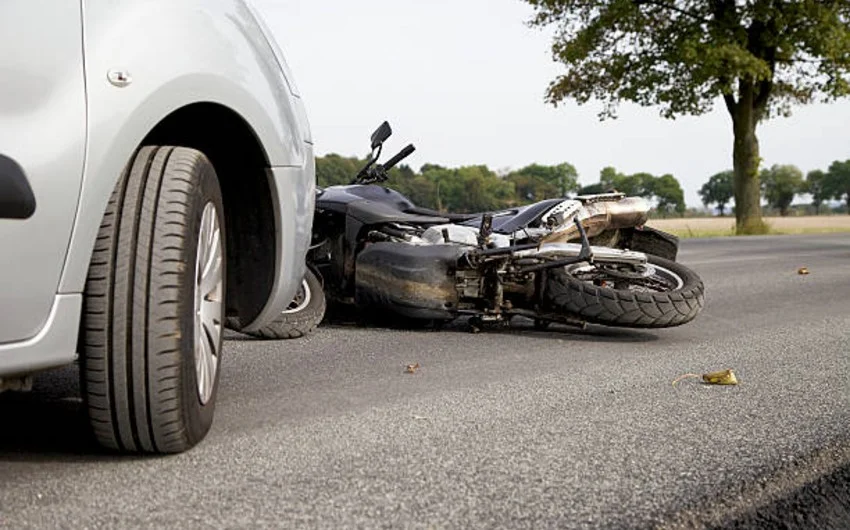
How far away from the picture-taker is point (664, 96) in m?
27.1

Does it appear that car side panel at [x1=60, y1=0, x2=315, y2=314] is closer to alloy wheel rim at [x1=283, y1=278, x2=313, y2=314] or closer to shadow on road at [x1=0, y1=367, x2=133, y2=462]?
shadow on road at [x1=0, y1=367, x2=133, y2=462]

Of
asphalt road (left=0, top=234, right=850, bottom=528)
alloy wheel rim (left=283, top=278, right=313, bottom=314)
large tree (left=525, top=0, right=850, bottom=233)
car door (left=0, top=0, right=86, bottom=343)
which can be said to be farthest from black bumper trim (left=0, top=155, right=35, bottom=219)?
large tree (left=525, top=0, right=850, bottom=233)

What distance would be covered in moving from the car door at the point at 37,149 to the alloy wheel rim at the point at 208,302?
471mm

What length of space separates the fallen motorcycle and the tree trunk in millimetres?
21141

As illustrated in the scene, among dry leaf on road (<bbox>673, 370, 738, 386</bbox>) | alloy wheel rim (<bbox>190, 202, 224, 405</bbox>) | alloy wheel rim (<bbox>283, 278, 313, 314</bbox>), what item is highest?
alloy wheel rim (<bbox>190, 202, 224, 405</bbox>)

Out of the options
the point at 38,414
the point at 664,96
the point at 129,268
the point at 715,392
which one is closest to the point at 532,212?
the point at 715,392

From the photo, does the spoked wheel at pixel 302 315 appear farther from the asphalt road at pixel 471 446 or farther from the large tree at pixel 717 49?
the large tree at pixel 717 49

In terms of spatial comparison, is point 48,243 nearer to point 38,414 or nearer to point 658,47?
point 38,414

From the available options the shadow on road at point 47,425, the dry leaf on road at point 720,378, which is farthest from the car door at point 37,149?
the dry leaf on road at point 720,378

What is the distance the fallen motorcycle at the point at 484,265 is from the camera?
5695 millimetres

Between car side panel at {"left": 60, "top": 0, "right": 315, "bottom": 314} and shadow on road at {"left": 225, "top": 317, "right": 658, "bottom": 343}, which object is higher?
car side panel at {"left": 60, "top": 0, "right": 315, "bottom": 314}

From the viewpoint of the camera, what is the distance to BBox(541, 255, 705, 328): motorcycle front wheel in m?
5.59

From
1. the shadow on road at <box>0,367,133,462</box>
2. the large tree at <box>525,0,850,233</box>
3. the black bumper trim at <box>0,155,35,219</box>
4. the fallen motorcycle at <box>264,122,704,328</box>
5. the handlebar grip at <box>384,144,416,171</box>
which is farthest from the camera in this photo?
the large tree at <box>525,0,850,233</box>

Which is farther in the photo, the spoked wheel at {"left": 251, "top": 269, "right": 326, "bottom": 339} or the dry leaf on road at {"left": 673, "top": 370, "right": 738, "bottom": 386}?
the spoked wheel at {"left": 251, "top": 269, "right": 326, "bottom": 339}
